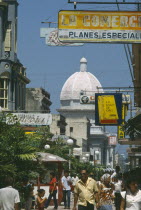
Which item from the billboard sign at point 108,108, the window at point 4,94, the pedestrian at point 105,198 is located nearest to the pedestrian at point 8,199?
the pedestrian at point 105,198

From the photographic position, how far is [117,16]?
20.0 m

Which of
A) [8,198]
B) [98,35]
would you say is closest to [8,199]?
[8,198]

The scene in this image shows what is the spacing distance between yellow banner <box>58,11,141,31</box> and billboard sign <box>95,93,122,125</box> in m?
24.3

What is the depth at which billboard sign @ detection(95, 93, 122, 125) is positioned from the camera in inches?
1762

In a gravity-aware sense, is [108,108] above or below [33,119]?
above

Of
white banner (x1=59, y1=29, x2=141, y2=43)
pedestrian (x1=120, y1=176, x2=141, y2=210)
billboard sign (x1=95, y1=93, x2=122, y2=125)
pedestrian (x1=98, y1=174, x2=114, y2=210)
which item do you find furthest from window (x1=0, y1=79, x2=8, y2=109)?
pedestrian (x1=120, y1=176, x2=141, y2=210)

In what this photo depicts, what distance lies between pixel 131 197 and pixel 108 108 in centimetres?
2882

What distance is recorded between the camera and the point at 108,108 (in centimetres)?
4491

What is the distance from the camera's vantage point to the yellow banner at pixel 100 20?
65.2ft

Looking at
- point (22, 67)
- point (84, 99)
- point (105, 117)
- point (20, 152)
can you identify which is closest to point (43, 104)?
point (22, 67)

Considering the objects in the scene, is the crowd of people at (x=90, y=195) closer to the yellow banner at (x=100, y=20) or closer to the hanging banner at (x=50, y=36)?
the yellow banner at (x=100, y=20)

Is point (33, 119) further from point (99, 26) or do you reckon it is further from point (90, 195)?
point (90, 195)

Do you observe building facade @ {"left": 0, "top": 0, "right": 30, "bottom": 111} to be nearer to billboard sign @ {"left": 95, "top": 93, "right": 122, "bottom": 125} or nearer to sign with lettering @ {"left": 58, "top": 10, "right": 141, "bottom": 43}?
billboard sign @ {"left": 95, "top": 93, "right": 122, "bottom": 125}

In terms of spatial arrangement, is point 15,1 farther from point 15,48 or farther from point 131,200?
point 131,200
